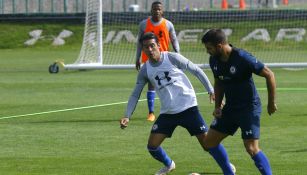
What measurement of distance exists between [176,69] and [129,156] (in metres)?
2.09

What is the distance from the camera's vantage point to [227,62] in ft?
34.4

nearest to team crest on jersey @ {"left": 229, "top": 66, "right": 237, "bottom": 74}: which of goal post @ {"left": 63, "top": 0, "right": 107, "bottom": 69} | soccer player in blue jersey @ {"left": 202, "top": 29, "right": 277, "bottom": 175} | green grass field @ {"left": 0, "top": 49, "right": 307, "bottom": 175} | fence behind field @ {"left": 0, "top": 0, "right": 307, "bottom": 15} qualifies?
soccer player in blue jersey @ {"left": 202, "top": 29, "right": 277, "bottom": 175}

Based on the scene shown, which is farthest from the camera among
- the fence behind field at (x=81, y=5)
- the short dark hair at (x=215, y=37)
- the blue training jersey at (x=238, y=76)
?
the fence behind field at (x=81, y=5)

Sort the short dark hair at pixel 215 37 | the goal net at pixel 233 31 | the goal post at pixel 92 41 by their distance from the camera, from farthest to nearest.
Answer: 1. the goal net at pixel 233 31
2. the goal post at pixel 92 41
3. the short dark hair at pixel 215 37

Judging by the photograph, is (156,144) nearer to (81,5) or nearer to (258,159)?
(258,159)

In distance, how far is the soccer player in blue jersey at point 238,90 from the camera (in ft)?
34.1

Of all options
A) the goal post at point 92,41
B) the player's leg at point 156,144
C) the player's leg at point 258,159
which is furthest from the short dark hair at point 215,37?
the goal post at point 92,41

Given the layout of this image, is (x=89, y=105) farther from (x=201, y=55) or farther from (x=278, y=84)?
(x=201, y=55)

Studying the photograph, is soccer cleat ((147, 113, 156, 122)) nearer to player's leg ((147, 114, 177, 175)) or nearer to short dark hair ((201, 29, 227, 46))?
player's leg ((147, 114, 177, 175))

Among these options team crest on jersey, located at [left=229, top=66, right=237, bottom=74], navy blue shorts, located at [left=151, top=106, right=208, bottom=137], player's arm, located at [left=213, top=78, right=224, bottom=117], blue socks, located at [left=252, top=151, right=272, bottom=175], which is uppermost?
team crest on jersey, located at [left=229, top=66, right=237, bottom=74]

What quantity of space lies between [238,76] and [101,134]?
5475 mm

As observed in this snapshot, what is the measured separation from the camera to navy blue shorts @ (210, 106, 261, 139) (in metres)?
10.6

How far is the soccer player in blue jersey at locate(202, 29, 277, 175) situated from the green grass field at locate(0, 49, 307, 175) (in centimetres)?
140

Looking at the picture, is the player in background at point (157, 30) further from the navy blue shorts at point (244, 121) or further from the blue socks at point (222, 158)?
the navy blue shorts at point (244, 121)
